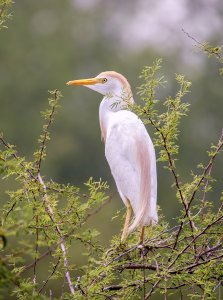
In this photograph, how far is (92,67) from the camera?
17766 millimetres

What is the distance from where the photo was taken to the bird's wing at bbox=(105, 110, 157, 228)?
3555 mm

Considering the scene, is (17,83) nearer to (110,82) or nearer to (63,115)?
(63,115)

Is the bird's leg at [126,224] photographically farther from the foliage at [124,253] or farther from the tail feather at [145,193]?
the foliage at [124,253]

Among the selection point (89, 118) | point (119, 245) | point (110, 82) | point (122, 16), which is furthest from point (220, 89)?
point (119, 245)

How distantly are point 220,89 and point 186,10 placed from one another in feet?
10.8

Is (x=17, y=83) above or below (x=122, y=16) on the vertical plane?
below

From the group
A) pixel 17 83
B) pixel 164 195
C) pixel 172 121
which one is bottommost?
pixel 164 195

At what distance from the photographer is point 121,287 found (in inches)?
105

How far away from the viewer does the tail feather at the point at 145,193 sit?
3.40 meters

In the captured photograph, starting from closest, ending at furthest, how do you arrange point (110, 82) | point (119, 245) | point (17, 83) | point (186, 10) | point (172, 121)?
1. point (172, 121)
2. point (119, 245)
3. point (110, 82)
4. point (17, 83)
5. point (186, 10)

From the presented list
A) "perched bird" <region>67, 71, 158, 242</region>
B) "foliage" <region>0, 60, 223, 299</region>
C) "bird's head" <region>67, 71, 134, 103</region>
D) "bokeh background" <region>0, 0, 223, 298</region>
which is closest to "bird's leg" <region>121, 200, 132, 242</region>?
"perched bird" <region>67, 71, 158, 242</region>

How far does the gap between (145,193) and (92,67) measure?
565 inches

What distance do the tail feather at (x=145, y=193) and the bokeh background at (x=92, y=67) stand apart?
7.96 meters

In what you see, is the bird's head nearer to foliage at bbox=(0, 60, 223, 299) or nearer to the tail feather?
the tail feather
